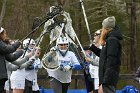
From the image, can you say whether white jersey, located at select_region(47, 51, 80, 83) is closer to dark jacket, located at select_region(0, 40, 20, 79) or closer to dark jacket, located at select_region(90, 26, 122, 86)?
dark jacket, located at select_region(90, 26, 122, 86)

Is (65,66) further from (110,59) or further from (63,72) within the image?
(110,59)

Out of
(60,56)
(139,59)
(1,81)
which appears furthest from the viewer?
(139,59)

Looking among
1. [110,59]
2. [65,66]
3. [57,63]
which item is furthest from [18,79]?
[110,59]

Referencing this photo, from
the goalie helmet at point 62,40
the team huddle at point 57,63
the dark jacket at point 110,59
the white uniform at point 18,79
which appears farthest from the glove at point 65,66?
the dark jacket at point 110,59

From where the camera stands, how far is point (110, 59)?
349 inches

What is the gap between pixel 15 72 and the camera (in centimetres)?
1156

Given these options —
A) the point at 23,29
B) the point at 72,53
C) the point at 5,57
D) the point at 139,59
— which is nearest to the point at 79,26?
the point at 23,29

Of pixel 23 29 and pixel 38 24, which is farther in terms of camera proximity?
pixel 23 29

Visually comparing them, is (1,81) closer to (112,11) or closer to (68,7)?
(68,7)

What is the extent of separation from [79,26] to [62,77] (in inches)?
656

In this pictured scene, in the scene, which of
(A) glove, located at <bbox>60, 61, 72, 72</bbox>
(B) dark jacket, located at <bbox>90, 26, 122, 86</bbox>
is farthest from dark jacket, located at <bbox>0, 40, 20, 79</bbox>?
(A) glove, located at <bbox>60, 61, 72, 72</bbox>

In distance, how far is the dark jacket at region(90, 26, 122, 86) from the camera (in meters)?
8.88

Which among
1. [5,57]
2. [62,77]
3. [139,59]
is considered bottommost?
[139,59]

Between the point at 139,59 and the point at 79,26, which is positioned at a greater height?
the point at 79,26
